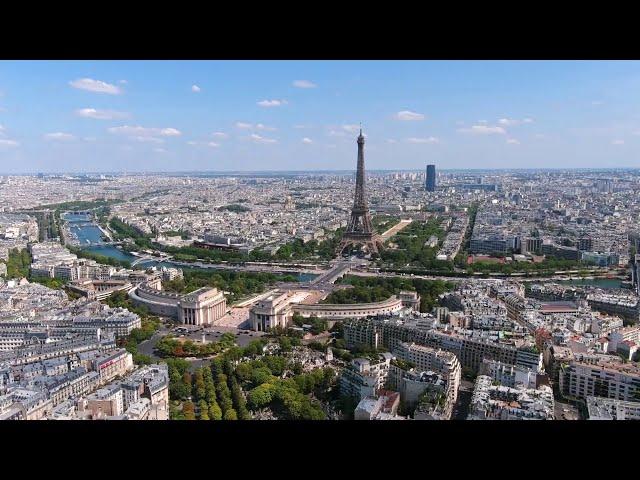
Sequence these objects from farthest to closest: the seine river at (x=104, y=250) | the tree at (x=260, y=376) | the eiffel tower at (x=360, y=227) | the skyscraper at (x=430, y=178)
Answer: the skyscraper at (x=430, y=178) → the eiffel tower at (x=360, y=227) → the seine river at (x=104, y=250) → the tree at (x=260, y=376)

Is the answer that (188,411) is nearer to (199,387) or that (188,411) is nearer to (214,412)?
(214,412)

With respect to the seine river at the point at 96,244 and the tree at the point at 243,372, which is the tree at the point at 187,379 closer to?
the tree at the point at 243,372

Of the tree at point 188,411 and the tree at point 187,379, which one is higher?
the tree at point 188,411

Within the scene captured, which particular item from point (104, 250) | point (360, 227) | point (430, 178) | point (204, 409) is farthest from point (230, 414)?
point (430, 178)

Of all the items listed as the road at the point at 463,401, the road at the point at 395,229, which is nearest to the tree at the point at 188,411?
the road at the point at 463,401

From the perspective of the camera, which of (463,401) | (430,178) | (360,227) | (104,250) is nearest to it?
(463,401)

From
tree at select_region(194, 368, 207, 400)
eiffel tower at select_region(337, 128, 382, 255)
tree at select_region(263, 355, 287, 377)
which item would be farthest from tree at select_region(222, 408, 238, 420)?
eiffel tower at select_region(337, 128, 382, 255)
